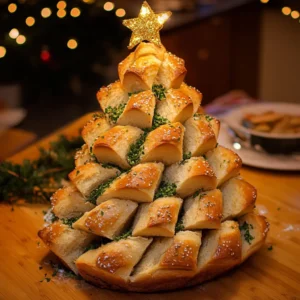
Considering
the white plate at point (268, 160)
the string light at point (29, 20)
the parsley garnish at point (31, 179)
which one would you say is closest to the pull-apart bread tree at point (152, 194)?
the parsley garnish at point (31, 179)

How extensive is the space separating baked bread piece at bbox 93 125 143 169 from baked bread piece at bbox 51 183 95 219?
156 millimetres

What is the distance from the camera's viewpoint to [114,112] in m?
1.69

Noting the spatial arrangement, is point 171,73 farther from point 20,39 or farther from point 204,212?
point 20,39

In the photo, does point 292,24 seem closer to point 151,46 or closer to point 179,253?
point 151,46

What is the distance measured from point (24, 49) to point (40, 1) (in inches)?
15.2

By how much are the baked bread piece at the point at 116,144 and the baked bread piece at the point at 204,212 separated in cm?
24

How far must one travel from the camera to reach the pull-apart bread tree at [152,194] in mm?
1522

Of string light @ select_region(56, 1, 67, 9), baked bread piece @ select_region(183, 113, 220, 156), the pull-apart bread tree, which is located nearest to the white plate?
the pull-apart bread tree

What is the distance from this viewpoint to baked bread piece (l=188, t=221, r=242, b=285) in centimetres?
155

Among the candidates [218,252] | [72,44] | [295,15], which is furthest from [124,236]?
[72,44]

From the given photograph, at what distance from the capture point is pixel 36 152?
2.54m

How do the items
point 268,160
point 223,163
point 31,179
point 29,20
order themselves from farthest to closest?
point 29,20 < point 268,160 < point 31,179 < point 223,163

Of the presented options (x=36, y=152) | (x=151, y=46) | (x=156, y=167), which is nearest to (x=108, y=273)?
(x=156, y=167)

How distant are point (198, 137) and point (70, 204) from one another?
48 cm
